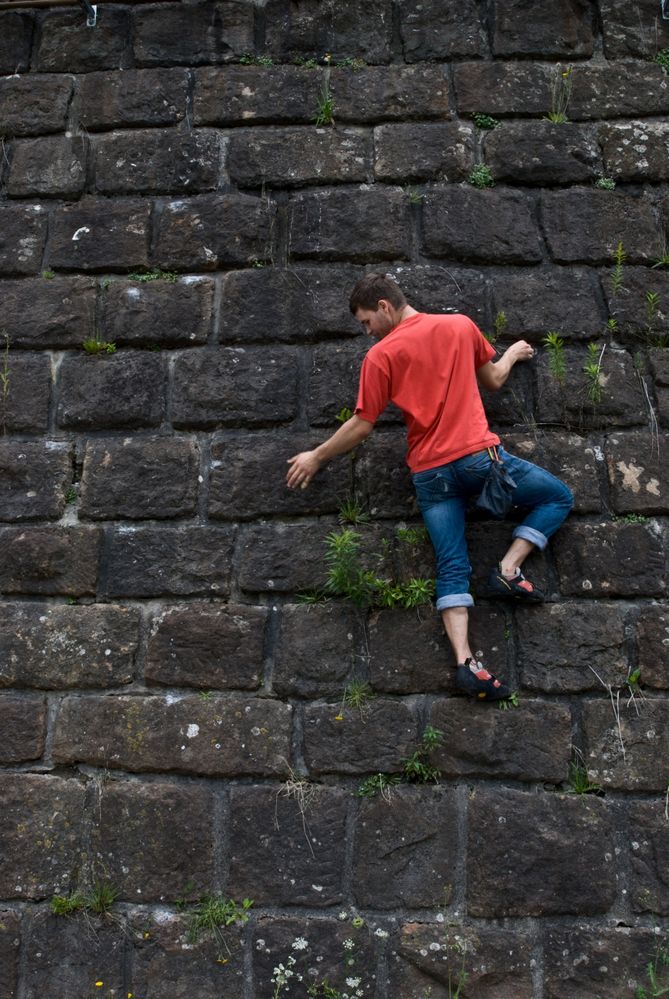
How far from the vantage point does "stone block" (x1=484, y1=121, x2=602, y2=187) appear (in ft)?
13.5

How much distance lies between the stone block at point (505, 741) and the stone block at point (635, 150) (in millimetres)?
2309

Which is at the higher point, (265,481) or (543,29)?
(543,29)

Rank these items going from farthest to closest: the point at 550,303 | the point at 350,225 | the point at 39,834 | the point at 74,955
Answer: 1. the point at 350,225
2. the point at 550,303
3. the point at 39,834
4. the point at 74,955

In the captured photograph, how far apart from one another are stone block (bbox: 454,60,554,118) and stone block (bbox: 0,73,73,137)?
179 cm

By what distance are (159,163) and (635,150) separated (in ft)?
6.82

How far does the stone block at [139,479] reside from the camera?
374 cm

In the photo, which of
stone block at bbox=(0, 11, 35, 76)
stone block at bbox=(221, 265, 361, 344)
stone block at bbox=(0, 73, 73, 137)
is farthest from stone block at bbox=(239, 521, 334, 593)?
stone block at bbox=(0, 11, 35, 76)

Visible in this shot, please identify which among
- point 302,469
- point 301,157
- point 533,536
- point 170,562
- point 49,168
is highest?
point 301,157

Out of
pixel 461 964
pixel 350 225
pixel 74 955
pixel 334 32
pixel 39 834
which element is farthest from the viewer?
pixel 334 32

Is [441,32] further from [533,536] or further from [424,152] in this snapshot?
[533,536]

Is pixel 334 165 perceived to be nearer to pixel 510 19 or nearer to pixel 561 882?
pixel 510 19

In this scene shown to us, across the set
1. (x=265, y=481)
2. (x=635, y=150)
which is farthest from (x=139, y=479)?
(x=635, y=150)

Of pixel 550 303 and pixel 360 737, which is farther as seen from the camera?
pixel 550 303

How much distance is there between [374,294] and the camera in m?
3.57
